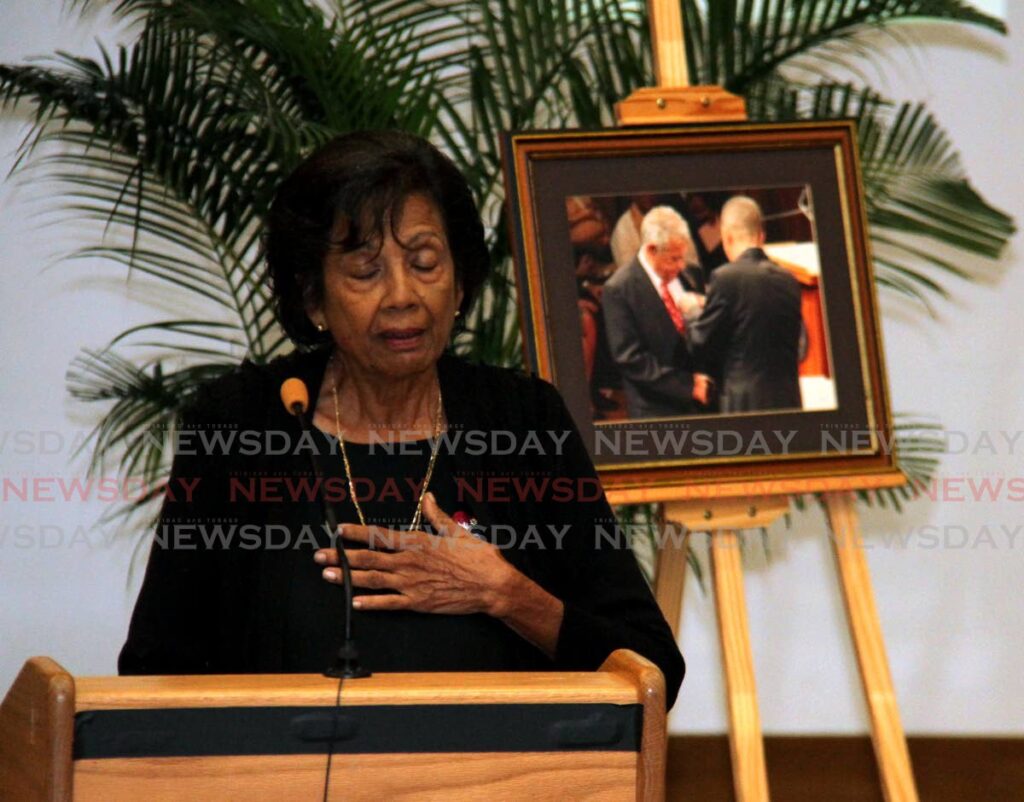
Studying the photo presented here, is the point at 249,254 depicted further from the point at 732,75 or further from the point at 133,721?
the point at 133,721

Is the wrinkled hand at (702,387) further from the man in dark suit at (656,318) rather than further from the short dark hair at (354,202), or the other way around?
the short dark hair at (354,202)

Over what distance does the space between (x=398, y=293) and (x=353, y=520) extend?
0.33m

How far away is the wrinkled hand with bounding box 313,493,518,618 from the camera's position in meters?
1.82

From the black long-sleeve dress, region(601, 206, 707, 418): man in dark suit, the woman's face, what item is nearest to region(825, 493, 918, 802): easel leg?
region(601, 206, 707, 418): man in dark suit

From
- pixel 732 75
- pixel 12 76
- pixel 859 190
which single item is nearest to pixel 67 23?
pixel 12 76

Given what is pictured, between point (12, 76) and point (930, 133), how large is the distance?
2231 millimetres

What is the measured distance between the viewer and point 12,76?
311 cm

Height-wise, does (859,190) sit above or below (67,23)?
below

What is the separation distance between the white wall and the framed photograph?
1.18 metres

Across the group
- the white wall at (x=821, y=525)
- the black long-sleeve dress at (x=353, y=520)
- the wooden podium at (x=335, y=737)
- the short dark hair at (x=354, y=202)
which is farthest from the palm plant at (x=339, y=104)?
the wooden podium at (x=335, y=737)

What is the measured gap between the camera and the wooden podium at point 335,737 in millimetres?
1301

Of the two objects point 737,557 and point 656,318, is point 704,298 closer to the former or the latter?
point 656,318

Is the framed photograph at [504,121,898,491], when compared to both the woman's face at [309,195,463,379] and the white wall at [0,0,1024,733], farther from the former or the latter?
the white wall at [0,0,1024,733]

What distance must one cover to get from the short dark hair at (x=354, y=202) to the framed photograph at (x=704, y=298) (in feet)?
2.20
